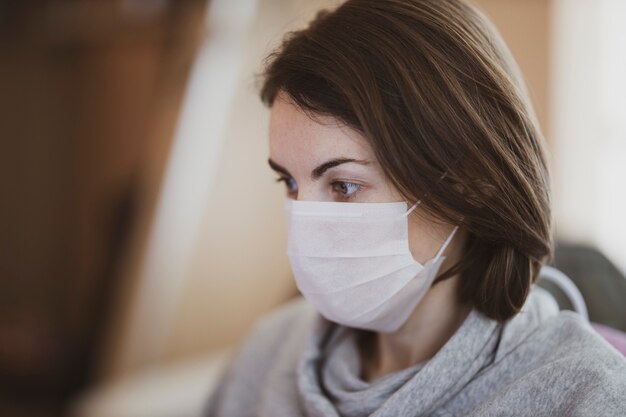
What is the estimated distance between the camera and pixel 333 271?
0.96 metres

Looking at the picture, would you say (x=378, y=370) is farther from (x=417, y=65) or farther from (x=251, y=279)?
(x=251, y=279)

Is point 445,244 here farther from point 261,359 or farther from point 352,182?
point 261,359

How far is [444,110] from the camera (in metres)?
0.84

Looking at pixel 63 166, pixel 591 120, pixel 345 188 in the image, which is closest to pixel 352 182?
pixel 345 188

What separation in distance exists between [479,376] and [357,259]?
0.85 ft

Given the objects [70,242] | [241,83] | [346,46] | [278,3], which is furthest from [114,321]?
[346,46]

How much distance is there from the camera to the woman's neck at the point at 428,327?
41.1 inches

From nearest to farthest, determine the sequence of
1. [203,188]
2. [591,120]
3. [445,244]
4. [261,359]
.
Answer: [445,244], [261,359], [591,120], [203,188]

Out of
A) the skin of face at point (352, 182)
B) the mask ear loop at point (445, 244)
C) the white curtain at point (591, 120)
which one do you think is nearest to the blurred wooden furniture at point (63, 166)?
the white curtain at point (591, 120)

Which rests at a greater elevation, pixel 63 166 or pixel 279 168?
pixel 279 168

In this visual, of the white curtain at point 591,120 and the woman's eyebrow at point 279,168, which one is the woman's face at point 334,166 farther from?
the white curtain at point 591,120

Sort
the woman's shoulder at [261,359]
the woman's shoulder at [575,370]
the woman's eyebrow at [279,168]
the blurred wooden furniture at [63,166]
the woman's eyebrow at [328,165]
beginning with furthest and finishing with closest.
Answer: the blurred wooden furniture at [63,166] → the woman's shoulder at [261,359] → the woman's eyebrow at [279,168] → the woman's eyebrow at [328,165] → the woman's shoulder at [575,370]

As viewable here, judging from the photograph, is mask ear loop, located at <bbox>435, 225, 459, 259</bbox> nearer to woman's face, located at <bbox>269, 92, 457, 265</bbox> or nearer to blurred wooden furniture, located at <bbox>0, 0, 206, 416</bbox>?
woman's face, located at <bbox>269, 92, 457, 265</bbox>

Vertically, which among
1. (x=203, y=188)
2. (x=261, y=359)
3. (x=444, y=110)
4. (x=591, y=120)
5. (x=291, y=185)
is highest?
(x=444, y=110)
